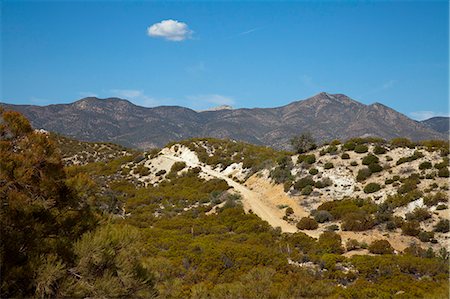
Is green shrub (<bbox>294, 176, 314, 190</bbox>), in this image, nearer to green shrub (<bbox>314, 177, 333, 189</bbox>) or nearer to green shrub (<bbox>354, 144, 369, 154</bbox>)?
green shrub (<bbox>314, 177, 333, 189</bbox>)

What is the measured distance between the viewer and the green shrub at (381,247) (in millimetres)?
23016

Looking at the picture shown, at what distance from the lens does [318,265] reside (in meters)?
20.5

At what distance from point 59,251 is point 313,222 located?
2492cm

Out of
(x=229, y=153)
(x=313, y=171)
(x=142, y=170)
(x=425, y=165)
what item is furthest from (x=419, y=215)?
(x=142, y=170)

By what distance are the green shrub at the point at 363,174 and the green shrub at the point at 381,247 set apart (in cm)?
1289

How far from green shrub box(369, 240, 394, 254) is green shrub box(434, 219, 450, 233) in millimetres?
4627

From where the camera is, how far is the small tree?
48003mm

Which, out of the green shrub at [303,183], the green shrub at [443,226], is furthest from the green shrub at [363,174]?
the green shrub at [443,226]

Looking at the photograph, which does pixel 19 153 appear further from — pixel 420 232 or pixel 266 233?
pixel 420 232

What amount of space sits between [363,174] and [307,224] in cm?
1014

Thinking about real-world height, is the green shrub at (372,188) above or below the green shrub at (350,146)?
below

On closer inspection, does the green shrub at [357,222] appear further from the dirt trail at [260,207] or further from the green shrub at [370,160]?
the green shrub at [370,160]

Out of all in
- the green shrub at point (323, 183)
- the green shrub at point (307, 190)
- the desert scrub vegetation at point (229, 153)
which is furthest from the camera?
the desert scrub vegetation at point (229, 153)

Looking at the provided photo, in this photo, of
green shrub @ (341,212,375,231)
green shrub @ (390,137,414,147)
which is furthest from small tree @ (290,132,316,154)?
green shrub @ (341,212,375,231)
